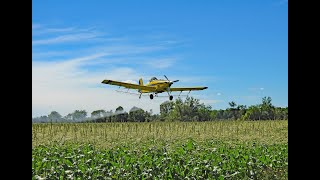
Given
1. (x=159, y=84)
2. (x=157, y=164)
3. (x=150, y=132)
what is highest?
(x=159, y=84)

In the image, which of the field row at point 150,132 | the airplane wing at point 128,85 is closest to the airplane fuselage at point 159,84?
the airplane wing at point 128,85

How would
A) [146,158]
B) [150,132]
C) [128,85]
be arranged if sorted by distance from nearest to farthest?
[146,158], [128,85], [150,132]

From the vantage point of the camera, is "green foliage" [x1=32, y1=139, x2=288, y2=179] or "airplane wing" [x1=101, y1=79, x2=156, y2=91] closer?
"green foliage" [x1=32, y1=139, x2=288, y2=179]

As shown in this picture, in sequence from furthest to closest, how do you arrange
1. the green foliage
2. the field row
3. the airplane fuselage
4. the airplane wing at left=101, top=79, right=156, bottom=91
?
the field row
the airplane fuselage
the airplane wing at left=101, top=79, right=156, bottom=91
the green foliage

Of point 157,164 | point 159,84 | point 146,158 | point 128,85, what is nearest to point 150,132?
point 128,85

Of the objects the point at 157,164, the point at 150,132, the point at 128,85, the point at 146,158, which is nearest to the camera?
the point at 157,164

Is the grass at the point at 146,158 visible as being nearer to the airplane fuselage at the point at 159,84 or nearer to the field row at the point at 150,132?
the field row at the point at 150,132

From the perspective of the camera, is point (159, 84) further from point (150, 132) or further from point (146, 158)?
point (150, 132)

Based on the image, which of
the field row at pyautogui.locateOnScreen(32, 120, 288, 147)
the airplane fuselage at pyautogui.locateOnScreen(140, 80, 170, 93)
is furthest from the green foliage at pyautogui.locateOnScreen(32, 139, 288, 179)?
the field row at pyautogui.locateOnScreen(32, 120, 288, 147)

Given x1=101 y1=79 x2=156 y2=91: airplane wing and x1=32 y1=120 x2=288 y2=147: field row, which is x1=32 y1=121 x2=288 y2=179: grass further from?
x1=101 y1=79 x2=156 y2=91: airplane wing
